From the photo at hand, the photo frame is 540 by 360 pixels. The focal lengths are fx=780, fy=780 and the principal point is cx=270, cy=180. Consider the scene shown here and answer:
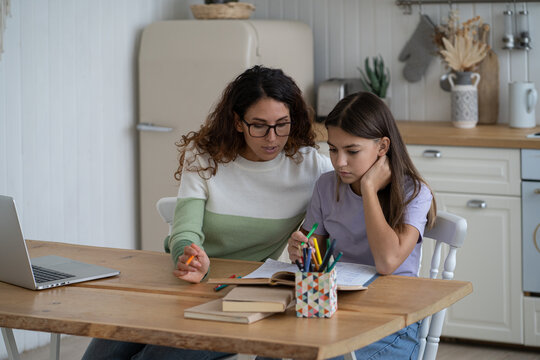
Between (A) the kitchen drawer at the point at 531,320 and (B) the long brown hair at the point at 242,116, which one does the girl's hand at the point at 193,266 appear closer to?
(B) the long brown hair at the point at 242,116

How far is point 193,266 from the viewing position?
1.80 metres

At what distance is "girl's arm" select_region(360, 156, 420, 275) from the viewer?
1.83 meters

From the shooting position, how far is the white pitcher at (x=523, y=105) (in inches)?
135

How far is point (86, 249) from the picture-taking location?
7.05 ft

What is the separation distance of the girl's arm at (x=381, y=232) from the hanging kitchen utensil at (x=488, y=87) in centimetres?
185

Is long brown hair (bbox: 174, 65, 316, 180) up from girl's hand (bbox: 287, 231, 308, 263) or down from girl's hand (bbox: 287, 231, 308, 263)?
up

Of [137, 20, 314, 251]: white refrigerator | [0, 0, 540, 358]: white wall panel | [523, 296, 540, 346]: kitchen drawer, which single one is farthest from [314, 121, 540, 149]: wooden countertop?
[523, 296, 540, 346]: kitchen drawer

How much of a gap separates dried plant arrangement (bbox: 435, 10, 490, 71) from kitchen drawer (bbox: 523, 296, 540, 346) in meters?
1.10

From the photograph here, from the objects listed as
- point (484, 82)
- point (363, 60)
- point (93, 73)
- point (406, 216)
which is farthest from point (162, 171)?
point (406, 216)

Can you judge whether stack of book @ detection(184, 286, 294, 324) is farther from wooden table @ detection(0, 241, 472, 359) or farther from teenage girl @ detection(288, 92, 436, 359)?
teenage girl @ detection(288, 92, 436, 359)

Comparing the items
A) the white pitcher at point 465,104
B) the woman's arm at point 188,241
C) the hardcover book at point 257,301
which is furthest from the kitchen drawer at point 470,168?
the hardcover book at point 257,301

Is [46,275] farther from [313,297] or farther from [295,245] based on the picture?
[313,297]

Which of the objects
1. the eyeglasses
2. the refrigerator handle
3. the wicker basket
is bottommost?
the refrigerator handle

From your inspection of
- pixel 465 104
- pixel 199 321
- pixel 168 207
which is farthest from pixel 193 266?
pixel 465 104
